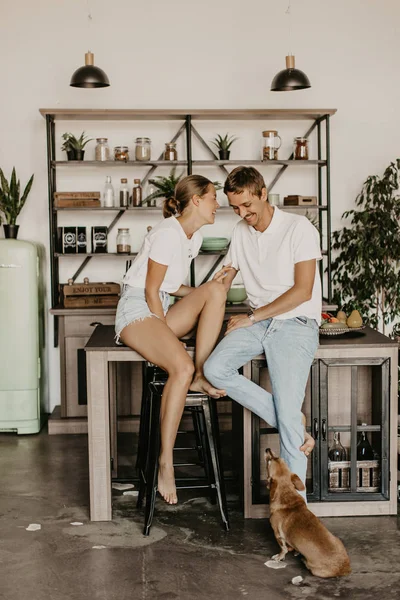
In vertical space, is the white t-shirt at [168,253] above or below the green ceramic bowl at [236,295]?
above

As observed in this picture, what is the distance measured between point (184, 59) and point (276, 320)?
3.05 meters

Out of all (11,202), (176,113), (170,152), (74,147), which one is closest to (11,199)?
(11,202)

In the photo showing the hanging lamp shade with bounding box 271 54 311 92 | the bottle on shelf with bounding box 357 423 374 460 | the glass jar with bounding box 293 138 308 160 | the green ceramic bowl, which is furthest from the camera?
the glass jar with bounding box 293 138 308 160

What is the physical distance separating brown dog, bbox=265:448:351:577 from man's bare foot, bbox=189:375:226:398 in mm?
376

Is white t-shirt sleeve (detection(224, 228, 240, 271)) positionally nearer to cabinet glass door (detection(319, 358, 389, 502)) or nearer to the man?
the man

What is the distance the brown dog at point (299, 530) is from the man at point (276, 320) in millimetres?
182

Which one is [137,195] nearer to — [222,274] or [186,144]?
[186,144]

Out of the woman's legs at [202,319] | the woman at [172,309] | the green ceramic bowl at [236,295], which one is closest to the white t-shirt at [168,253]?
the woman at [172,309]

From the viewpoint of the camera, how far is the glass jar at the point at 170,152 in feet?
19.5

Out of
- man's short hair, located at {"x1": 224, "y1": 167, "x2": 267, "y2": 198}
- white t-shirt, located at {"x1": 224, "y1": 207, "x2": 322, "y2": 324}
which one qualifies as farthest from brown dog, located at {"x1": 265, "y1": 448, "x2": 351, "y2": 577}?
man's short hair, located at {"x1": 224, "y1": 167, "x2": 267, "y2": 198}

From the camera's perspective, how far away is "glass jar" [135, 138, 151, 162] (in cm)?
593

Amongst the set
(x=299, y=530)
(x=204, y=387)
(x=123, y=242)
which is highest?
(x=123, y=242)

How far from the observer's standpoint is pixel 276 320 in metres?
3.81

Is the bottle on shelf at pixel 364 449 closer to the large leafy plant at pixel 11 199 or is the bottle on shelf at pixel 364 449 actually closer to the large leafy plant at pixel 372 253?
the large leafy plant at pixel 372 253
